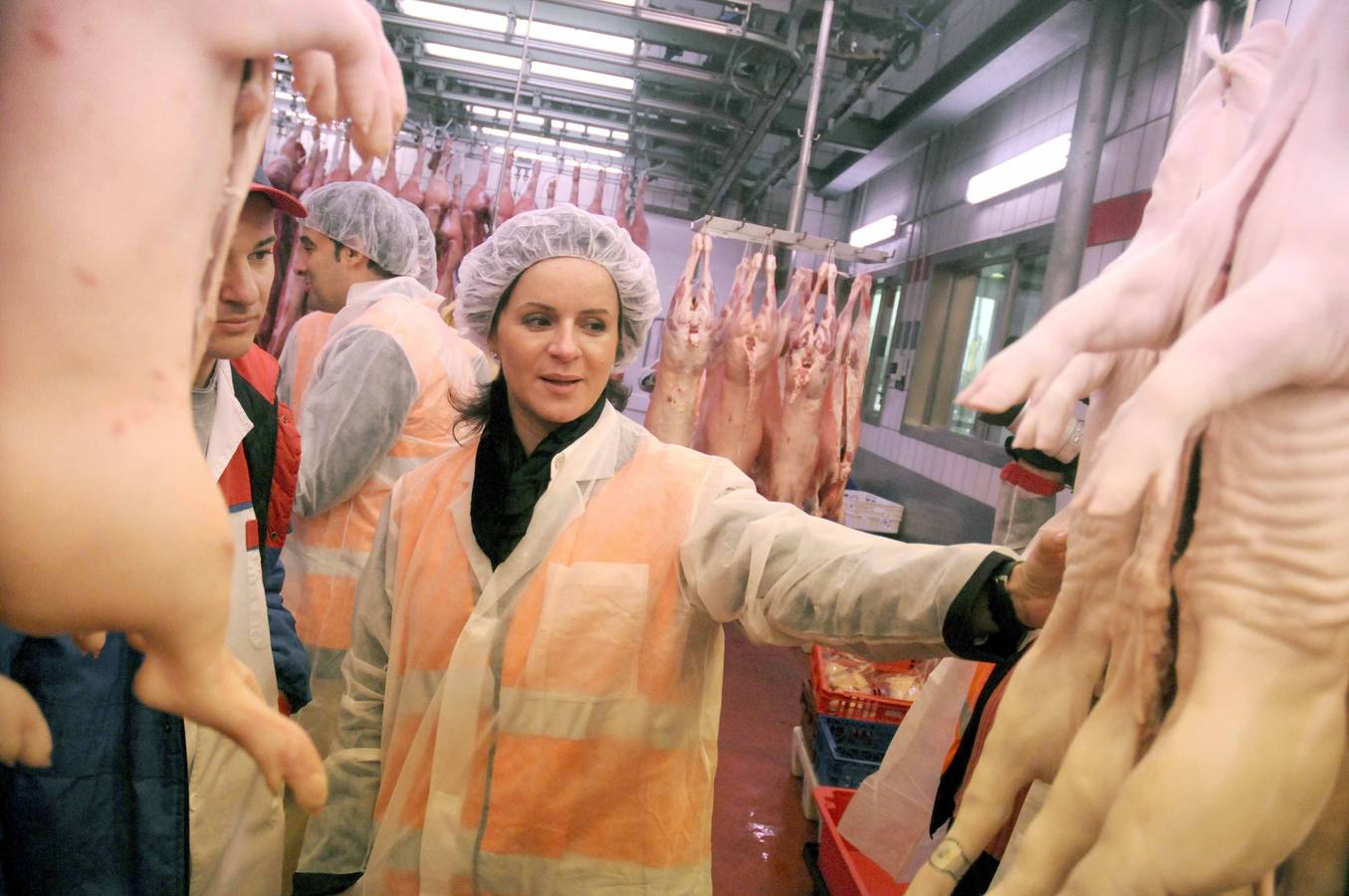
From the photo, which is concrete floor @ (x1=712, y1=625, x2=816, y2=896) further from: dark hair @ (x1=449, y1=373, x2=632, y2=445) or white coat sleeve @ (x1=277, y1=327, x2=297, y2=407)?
white coat sleeve @ (x1=277, y1=327, x2=297, y2=407)

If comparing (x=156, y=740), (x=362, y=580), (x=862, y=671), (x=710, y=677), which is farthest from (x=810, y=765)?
(x=156, y=740)

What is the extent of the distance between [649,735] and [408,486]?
0.77 meters

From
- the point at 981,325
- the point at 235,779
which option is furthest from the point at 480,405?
the point at 981,325

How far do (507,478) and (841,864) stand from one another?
1643mm

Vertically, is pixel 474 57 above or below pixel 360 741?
above

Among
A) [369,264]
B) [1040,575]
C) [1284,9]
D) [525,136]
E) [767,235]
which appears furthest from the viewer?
[525,136]

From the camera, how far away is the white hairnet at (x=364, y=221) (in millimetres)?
2953

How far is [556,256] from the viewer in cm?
181

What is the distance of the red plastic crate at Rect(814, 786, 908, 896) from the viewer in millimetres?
2250

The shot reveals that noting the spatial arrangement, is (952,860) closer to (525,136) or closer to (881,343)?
(881,343)

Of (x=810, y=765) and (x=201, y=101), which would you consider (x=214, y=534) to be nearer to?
(x=201, y=101)

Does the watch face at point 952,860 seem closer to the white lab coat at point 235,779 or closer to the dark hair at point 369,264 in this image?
the white lab coat at point 235,779

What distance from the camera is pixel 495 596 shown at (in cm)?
155

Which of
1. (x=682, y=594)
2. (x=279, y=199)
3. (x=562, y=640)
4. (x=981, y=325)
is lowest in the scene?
(x=562, y=640)
